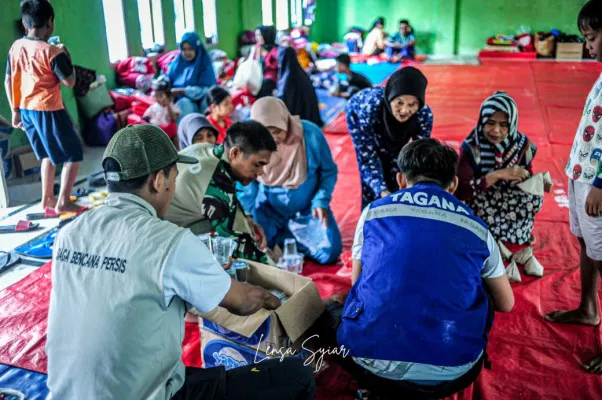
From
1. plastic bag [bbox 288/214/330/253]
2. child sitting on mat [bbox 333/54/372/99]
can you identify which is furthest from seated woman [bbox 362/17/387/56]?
plastic bag [bbox 288/214/330/253]

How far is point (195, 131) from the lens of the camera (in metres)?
3.34

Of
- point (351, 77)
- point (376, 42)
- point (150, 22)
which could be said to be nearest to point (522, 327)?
point (351, 77)

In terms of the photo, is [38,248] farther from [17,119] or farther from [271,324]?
[271,324]

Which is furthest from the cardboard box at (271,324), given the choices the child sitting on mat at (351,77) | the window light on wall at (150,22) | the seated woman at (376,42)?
the seated woman at (376,42)

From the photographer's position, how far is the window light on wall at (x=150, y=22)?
7500 millimetres

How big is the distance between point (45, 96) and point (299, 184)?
1976 mm

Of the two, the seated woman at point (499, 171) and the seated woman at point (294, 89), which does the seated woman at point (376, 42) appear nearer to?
the seated woman at point (294, 89)

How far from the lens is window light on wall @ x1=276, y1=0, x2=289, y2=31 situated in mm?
12492

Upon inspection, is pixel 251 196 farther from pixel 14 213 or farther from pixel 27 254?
pixel 14 213

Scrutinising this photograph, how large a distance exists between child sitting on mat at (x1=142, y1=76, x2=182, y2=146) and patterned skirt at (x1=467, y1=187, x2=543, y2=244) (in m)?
3.26

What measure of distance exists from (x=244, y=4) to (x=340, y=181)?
6.82 m

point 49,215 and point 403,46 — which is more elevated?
point 403,46

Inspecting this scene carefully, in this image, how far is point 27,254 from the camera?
129 inches

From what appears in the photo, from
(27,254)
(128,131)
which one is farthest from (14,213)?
(128,131)
